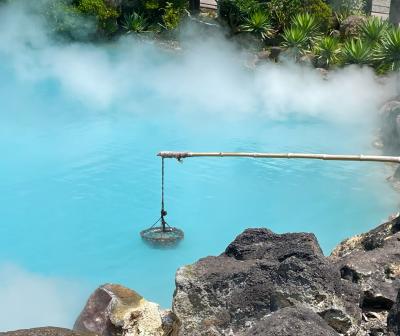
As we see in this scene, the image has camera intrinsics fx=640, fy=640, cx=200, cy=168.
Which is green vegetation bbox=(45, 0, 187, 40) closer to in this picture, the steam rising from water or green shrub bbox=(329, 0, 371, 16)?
the steam rising from water

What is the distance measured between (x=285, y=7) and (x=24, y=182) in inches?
481

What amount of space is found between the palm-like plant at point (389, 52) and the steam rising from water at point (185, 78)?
0.48 metres

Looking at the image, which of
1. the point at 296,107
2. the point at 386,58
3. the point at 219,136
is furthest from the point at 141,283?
the point at 386,58

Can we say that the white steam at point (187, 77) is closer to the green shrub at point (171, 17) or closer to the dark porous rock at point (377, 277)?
the green shrub at point (171, 17)

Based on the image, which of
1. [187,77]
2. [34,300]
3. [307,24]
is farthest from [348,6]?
[34,300]

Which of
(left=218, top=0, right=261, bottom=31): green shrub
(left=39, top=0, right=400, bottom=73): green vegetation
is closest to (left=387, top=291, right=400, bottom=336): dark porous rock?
(left=39, top=0, right=400, bottom=73): green vegetation

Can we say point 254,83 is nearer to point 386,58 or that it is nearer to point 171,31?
point 386,58

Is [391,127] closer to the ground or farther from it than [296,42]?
closer to the ground

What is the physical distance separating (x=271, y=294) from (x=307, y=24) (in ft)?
54.3

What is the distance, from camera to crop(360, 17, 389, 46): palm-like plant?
19.0m

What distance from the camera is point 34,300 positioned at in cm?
899

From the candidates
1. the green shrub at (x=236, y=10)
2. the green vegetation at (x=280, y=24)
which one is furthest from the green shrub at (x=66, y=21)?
the green shrub at (x=236, y=10)

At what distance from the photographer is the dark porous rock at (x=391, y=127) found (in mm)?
13759

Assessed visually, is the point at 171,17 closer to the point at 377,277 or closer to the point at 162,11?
the point at 162,11
